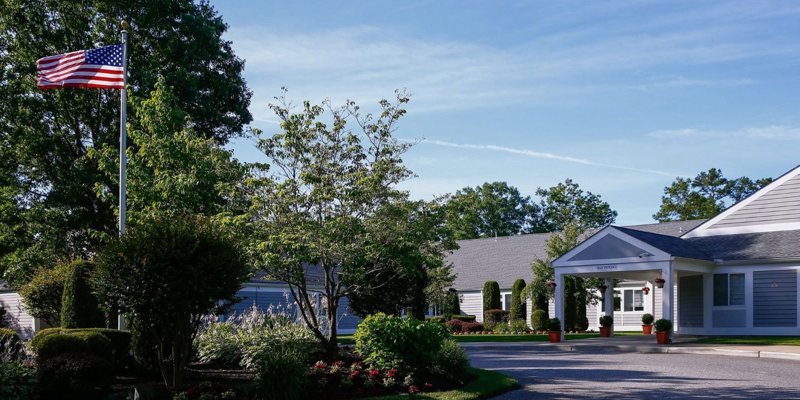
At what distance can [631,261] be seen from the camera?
27.9 m

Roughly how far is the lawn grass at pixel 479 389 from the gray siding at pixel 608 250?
13.7m

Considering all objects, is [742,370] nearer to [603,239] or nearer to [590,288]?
[603,239]

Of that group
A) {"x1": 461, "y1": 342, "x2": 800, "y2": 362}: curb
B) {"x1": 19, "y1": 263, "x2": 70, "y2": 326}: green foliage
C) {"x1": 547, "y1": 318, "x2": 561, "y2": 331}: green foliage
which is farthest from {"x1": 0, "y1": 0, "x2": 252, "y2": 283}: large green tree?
{"x1": 547, "y1": 318, "x2": 561, "y2": 331}: green foliage

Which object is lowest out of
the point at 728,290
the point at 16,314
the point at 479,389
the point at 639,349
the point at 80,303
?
the point at 16,314

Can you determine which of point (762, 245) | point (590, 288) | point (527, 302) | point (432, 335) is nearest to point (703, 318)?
point (762, 245)

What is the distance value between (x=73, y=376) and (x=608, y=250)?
2043cm

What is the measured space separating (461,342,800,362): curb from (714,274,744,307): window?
7.01 m

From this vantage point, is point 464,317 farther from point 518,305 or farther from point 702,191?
point 702,191

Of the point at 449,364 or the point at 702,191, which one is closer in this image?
the point at 449,364

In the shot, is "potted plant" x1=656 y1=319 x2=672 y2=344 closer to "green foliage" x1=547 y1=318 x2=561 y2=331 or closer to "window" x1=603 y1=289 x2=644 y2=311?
"green foliage" x1=547 y1=318 x2=561 y2=331

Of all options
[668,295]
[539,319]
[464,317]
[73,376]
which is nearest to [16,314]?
Result: [464,317]

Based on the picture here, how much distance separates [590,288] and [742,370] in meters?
22.9

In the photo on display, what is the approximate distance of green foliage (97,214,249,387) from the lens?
1230 centimetres

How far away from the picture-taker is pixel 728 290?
2948 cm
